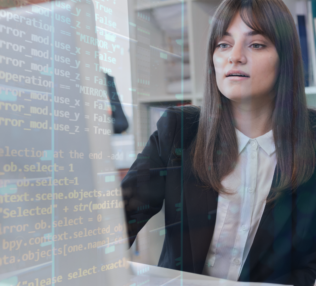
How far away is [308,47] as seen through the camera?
68 centimetres

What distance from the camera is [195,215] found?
60 cm

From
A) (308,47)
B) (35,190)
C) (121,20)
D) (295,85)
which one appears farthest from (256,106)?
(35,190)

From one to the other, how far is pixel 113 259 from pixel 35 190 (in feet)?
0.56

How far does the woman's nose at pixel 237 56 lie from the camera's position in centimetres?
59

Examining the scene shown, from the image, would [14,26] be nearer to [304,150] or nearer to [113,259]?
[113,259]

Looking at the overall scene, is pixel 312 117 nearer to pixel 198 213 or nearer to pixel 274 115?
pixel 274 115

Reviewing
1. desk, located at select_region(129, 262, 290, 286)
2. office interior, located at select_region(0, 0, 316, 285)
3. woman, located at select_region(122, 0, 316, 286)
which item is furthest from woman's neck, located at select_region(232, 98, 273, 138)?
desk, located at select_region(129, 262, 290, 286)

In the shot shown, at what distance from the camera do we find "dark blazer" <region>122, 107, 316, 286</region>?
1.69 feet

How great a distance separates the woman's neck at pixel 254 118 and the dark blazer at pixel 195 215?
0.10 metres

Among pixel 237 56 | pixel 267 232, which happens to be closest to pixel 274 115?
pixel 237 56

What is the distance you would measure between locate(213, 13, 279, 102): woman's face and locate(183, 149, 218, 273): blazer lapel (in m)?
0.18

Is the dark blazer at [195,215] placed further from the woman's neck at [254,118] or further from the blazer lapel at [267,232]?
the woman's neck at [254,118]

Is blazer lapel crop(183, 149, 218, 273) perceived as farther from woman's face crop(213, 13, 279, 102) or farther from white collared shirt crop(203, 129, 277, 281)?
woman's face crop(213, 13, 279, 102)

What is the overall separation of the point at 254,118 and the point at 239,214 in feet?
0.72
